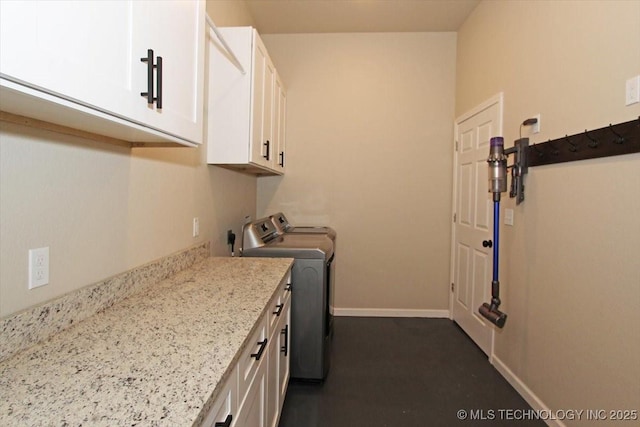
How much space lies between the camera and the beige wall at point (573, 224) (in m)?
1.40

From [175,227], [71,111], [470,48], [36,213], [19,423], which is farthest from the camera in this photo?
[470,48]

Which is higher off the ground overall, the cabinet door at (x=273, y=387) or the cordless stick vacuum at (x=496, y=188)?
the cordless stick vacuum at (x=496, y=188)

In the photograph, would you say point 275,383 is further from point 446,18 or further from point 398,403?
point 446,18

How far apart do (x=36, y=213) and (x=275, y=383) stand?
3.98 ft

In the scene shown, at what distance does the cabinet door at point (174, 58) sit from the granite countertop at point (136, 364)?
61 cm

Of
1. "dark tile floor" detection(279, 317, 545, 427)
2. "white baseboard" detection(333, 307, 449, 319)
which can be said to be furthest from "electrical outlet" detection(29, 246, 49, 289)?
"white baseboard" detection(333, 307, 449, 319)

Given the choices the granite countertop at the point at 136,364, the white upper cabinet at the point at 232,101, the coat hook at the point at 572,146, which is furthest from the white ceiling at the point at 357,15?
the granite countertop at the point at 136,364

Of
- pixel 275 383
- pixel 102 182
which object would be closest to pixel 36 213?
pixel 102 182

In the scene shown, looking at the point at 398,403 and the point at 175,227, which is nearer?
the point at 175,227

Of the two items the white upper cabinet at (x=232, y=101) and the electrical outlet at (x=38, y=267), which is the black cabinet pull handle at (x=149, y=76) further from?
the white upper cabinet at (x=232, y=101)

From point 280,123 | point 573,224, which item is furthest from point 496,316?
point 280,123

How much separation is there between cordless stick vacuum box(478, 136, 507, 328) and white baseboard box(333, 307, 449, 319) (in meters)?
1.19

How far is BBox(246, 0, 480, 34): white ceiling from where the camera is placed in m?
2.91

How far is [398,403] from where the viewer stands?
2053 millimetres
